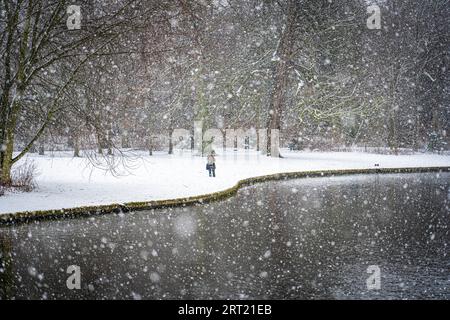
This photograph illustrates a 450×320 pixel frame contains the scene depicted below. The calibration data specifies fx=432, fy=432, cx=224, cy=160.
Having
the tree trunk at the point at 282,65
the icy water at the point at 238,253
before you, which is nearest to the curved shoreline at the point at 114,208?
the icy water at the point at 238,253

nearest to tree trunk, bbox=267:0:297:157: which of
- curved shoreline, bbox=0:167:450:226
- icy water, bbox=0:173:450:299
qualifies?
curved shoreline, bbox=0:167:450:226

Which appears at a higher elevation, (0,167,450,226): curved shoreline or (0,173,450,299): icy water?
(0,167,450,226): curved shoreline

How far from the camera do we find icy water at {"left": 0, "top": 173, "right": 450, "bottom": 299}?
21.4ft

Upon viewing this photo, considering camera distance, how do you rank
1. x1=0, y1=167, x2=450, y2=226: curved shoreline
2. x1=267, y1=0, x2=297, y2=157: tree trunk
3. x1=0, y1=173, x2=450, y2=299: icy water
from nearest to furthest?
x1=0, y1=173, x2=450, y2=299: icy water → x1=0, y1=167, x2=450, y2=226: curved shoreline → x1=267, y1=0, x2=297, y2=157: tree trunk

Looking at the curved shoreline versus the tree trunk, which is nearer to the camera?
the curved shoreline

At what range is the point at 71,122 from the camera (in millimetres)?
15336

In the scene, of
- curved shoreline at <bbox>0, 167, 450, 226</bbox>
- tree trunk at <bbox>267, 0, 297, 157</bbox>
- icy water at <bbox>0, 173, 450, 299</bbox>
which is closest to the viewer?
icy water at <bbox>0, 173, 450, 299</bbox>

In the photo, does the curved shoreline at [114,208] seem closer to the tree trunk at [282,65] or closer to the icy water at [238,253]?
the icy water at [238,253]

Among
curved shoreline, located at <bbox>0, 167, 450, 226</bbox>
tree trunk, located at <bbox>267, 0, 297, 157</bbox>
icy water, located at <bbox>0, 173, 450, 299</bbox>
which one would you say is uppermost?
tree trunk, located at <bbox>267, 0, 297, 157</bbox>

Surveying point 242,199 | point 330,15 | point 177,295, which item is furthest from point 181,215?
point 330,15

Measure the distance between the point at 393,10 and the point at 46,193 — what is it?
4048cm

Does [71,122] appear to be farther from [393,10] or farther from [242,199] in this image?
[393,10]

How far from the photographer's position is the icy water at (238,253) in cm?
653

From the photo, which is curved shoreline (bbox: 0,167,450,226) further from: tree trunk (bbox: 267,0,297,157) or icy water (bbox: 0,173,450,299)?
tree trunk (bbox: 267,0,297,157)
